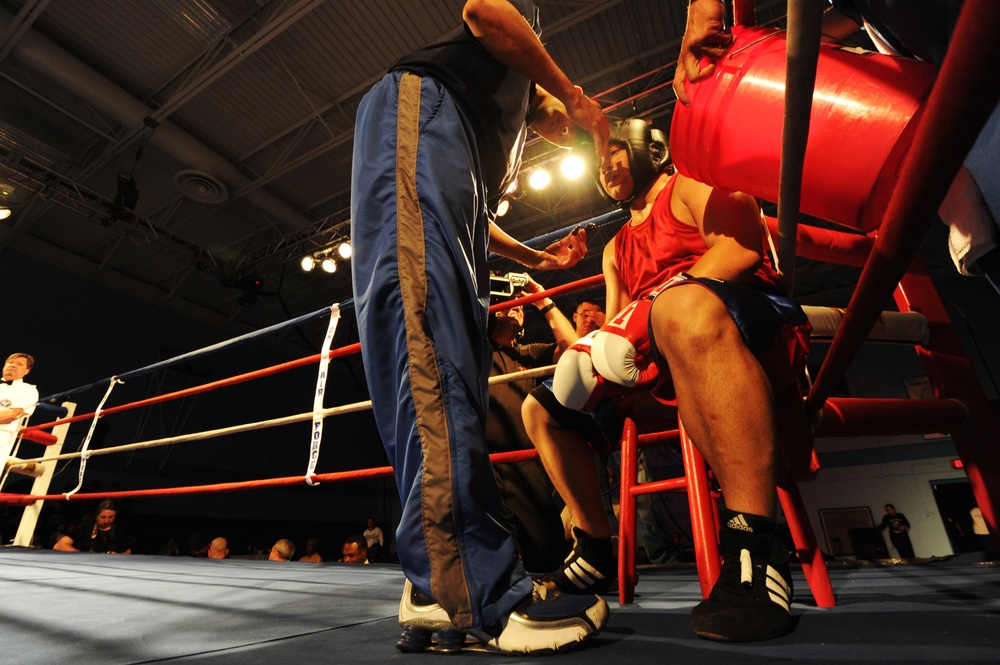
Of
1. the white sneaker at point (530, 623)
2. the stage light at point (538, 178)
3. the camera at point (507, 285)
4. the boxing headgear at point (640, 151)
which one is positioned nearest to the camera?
the white sneaker at point (530, 623)

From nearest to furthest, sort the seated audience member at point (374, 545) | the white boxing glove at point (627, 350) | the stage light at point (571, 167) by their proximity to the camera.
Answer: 1. the white boxing glove at point (627, 350)
2. the stage light at point (571, 167)
3. the seated audience member at point (374, 545)

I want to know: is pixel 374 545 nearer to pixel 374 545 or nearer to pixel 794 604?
pixel 374 545

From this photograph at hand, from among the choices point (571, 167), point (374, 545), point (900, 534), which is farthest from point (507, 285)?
point (900, 534)

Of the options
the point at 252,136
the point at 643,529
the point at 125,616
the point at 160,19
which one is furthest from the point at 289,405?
the point at 125,616

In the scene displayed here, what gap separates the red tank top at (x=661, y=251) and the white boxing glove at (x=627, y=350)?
26 cm

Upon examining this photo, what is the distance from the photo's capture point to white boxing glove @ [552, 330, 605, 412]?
0.92m

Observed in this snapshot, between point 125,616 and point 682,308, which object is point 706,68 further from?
point 125,616

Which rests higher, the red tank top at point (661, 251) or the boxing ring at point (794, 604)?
the red tank top at point (661, 251)

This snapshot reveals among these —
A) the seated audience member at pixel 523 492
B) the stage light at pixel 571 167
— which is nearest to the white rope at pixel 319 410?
the seated audience member at pixel 523 492

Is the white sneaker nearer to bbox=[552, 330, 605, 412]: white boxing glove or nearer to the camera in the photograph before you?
bbox=[552, 330, 605, 412]: white boxing glove

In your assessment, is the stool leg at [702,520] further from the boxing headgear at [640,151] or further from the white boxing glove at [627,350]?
the boxing headgear at [640,151]

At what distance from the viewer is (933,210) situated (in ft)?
1.23

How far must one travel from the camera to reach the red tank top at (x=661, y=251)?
3.53 feet

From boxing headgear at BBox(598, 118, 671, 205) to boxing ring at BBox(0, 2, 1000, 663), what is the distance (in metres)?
0.38
